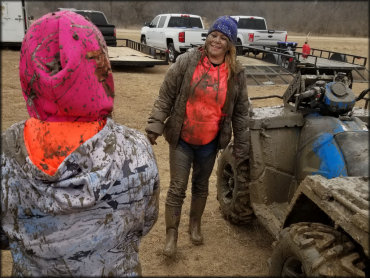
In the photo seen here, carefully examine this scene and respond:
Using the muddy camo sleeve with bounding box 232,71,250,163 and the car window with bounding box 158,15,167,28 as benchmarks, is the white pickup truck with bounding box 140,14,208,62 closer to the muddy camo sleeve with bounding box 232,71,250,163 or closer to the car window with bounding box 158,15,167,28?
the car window with bounding box 158,15,167,28

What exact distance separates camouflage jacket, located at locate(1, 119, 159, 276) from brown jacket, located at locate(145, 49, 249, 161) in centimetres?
153

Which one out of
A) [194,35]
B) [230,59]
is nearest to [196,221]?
[230,59]

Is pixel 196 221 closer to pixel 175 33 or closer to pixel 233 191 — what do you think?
pixel 233 191

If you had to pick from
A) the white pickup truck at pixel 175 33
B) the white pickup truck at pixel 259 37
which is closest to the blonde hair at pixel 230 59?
the white pickup truck at pixel 175 33

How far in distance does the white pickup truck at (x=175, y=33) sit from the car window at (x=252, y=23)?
167 cm

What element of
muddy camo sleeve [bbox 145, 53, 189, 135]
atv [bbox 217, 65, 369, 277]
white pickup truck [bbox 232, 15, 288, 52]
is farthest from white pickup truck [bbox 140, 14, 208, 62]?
muddy camo sleeve [bbox 145, 53, 189, 135]

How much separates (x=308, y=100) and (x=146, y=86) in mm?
7632

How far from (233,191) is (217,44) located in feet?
4.94

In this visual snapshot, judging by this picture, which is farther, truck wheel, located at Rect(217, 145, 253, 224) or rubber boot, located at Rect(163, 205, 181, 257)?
truck wheel, located at Rect(217, 145, 253, 224)

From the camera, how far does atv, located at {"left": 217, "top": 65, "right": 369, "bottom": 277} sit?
194 cm

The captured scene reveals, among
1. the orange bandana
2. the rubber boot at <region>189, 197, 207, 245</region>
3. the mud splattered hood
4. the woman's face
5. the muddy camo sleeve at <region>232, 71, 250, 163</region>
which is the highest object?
the woman's face

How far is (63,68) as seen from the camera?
3.45 feet

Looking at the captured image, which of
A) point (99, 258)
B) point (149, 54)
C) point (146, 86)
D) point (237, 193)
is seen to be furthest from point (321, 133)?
point (149, 54)

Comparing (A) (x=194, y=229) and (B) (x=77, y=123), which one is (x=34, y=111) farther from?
(A) (x=194, y=229)
